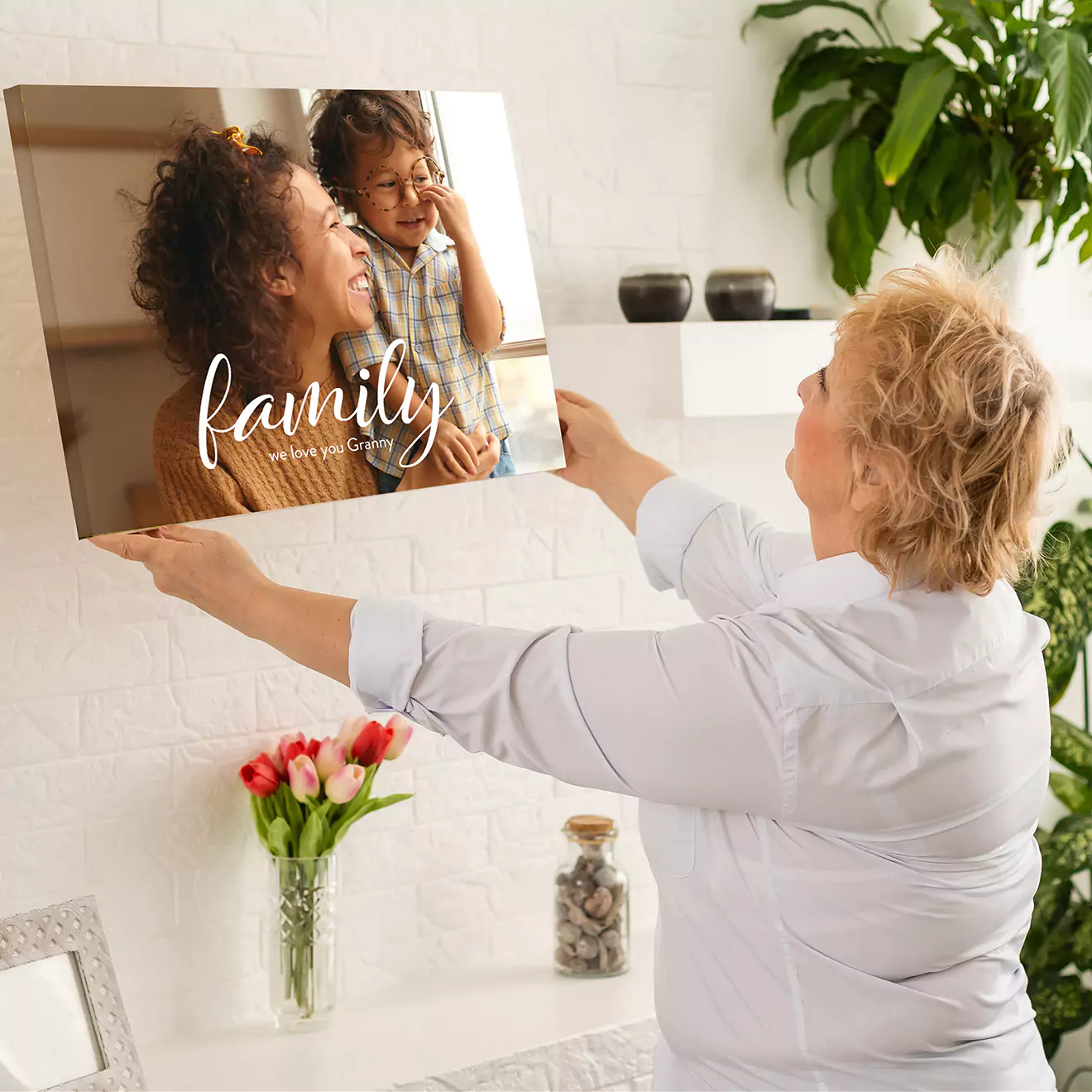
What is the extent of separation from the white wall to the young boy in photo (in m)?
0.40

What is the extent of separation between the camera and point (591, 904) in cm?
198

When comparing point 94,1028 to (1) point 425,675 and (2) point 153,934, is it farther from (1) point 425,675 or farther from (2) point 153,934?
(1) point 425,675

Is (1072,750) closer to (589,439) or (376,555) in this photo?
(589,439)

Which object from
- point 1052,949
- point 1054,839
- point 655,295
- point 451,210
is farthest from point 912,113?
point 1052,949

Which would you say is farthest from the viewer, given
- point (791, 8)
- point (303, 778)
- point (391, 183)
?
point (791, 8)

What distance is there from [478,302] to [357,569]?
20.9 inches

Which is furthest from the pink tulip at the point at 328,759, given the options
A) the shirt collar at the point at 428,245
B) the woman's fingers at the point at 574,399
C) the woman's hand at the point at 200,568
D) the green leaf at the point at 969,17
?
the green leaf at the point at 969,17

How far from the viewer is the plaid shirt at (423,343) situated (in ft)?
4.66

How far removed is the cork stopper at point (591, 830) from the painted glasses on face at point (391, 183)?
1.00 m

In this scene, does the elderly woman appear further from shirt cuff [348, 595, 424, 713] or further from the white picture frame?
the white picture frame

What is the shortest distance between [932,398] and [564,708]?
17.9 inches

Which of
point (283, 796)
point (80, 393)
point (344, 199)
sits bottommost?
point (283, 796)

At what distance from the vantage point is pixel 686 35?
6.86ft

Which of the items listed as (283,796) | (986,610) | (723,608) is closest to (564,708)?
(986,610)
